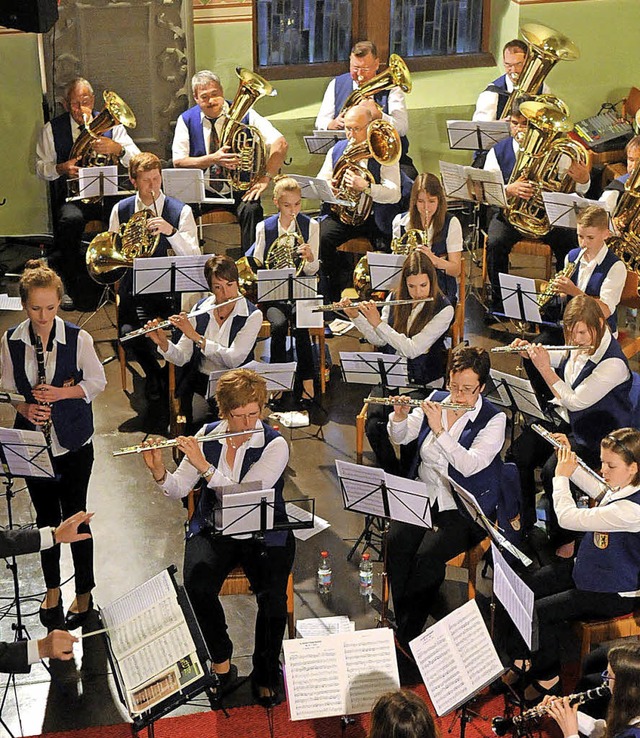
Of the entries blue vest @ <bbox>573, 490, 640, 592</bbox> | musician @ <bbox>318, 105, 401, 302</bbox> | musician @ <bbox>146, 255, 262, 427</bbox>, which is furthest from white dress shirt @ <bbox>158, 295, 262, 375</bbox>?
blue vest @ <bbox>573, 490, 640, 592</bbox>

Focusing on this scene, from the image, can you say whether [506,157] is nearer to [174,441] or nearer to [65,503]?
[174,441]

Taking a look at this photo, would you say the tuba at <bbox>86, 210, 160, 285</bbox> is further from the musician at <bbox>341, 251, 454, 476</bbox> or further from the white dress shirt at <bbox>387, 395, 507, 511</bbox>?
the white dress shirt at <bbox>387, 395, 507, 511</bbox>

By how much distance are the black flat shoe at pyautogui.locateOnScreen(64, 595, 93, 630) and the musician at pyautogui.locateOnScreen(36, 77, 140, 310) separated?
11.7 ft

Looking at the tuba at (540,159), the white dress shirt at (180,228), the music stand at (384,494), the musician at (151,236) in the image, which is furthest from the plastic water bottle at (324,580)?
the tuba at (540,159)

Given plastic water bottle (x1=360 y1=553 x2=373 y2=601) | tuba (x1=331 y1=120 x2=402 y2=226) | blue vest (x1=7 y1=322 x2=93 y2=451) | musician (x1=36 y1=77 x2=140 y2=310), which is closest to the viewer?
blue vest (x1=7 y1=322 x2=93 y2=451)

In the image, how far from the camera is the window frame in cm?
980

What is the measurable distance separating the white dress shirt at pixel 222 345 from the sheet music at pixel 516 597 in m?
2.33

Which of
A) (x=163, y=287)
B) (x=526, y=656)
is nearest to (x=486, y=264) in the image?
(x=163, y=287)

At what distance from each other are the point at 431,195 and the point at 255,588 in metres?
3.16

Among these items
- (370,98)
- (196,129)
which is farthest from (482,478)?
(196,129)

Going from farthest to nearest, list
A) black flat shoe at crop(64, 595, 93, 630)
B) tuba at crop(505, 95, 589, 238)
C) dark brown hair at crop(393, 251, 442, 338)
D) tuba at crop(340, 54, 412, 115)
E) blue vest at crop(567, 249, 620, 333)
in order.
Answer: tuba at crop(340, 54, 412, 115) → tuba at crop(505, 95, 589, 238) → blue vest at crop(567, 249, 620, 333) → dark brown hair at crop(393, 251, 442, 338) → black flat shoe at crop(64, 595, 93, 630)

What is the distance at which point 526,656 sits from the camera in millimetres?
4793

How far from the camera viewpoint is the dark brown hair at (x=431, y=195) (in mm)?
7109

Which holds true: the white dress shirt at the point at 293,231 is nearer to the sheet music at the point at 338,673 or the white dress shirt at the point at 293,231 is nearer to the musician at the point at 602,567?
the musician at the point at 602,567
